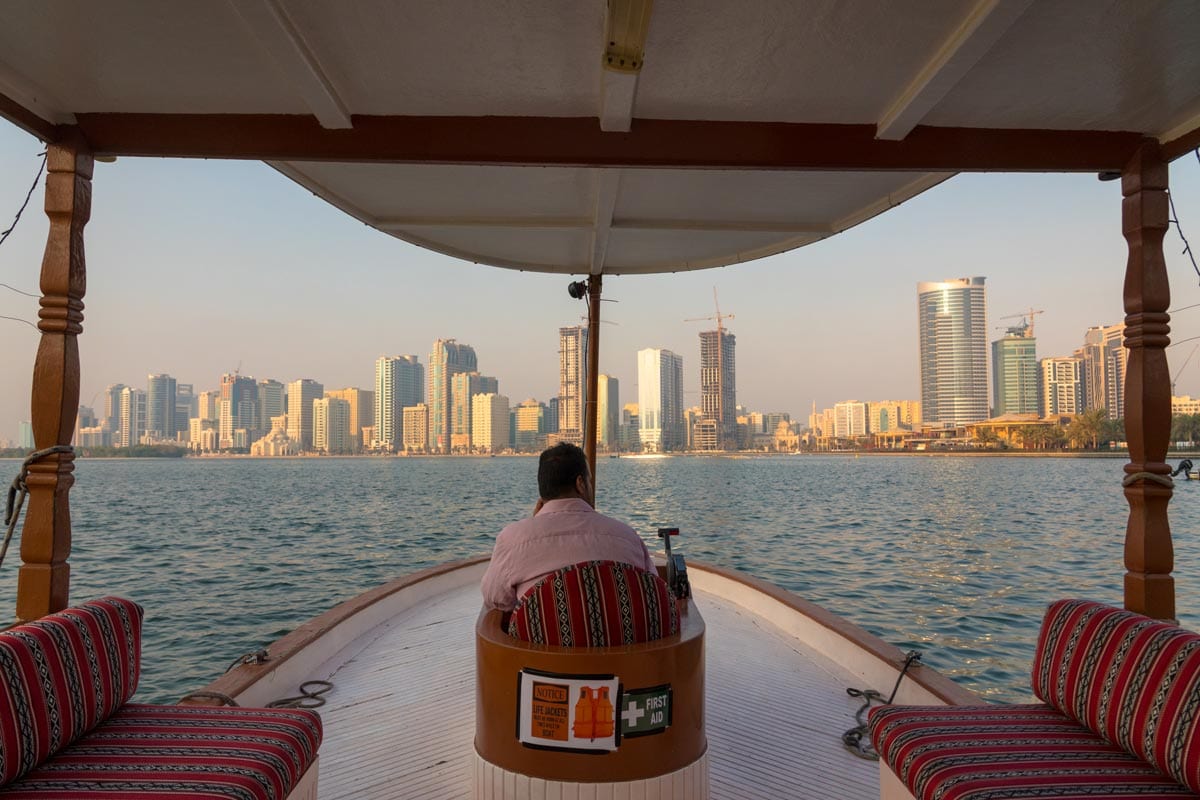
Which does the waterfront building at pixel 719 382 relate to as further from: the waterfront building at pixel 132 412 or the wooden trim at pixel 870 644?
the wooden trim at pixel 870 644

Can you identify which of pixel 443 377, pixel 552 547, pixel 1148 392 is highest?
pixel 443 377

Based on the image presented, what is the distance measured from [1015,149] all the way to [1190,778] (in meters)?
2.03

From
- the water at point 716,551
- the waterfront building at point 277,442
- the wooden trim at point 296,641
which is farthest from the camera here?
the waterfront building at point 277,442

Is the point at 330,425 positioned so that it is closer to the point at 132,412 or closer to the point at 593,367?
the point at 132,412

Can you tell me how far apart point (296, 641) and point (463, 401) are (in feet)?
306

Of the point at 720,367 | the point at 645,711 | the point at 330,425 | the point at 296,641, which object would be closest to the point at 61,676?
the point at 645,711

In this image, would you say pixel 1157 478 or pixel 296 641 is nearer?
pixel 1157 478

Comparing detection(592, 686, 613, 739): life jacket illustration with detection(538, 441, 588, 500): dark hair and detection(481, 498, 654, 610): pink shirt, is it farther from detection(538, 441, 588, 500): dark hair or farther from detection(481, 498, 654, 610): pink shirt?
detection(538, 441, 588, 500): dark hair

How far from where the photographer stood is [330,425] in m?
98.8

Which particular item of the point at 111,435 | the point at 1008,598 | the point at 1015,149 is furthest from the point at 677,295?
the point at 1015,149

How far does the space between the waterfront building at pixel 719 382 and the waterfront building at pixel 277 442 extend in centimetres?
5786

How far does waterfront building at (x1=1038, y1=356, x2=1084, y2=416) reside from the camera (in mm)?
82312

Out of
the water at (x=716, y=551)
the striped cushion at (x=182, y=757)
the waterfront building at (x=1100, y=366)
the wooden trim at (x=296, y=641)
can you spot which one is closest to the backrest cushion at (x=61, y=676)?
the striped cushion at (x=182, y=757)

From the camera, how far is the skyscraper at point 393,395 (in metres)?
99.8
